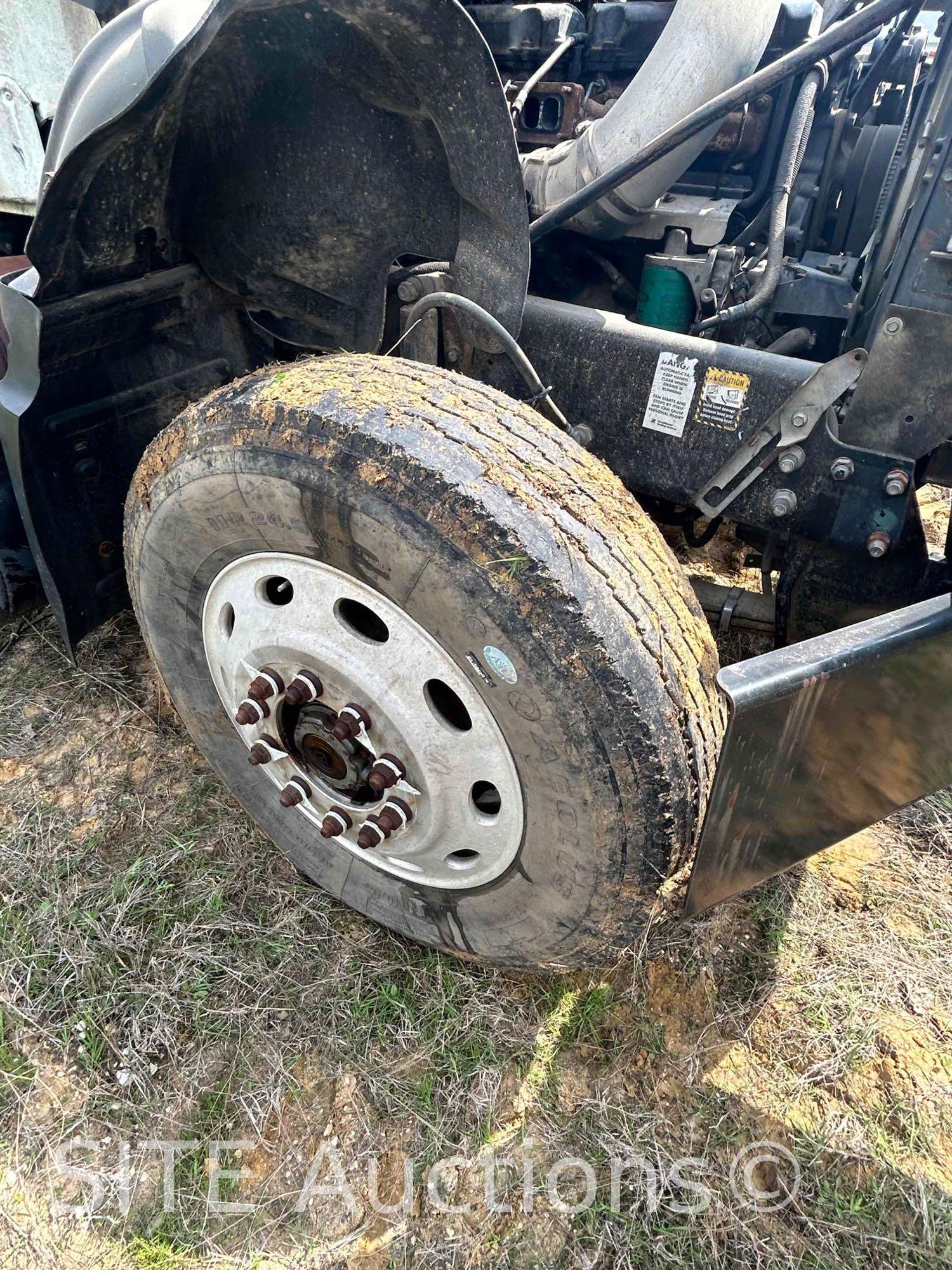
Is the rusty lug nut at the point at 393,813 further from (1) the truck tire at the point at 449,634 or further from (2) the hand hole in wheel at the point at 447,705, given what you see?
(2) the hand hole in wheel at the point at 447,705

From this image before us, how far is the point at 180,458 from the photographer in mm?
1655

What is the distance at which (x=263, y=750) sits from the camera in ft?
6.03

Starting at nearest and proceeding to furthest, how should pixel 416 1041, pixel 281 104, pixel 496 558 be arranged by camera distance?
pixel 496 558 < pixel 281 104 < pixel 416 1041

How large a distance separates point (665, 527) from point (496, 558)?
1.55 metres

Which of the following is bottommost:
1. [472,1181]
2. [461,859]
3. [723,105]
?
[472,1181]

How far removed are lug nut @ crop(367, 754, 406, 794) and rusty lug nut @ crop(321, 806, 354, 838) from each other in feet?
0.64

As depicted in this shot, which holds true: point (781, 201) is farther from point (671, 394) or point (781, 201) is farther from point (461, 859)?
point (461, 859)

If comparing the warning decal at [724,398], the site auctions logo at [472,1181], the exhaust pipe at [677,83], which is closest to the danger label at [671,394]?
the warning decal at [724,398]

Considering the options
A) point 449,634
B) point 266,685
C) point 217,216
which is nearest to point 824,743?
point 449,634

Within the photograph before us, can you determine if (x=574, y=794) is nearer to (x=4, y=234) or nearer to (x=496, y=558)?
(x=496, y=558)

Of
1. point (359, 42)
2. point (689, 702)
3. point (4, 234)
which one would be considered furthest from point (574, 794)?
point (4, 234)

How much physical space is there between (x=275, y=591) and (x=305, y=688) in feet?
0.82

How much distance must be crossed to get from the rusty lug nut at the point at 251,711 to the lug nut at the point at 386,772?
307mm

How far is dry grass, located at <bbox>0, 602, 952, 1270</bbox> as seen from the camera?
5.28 ft
